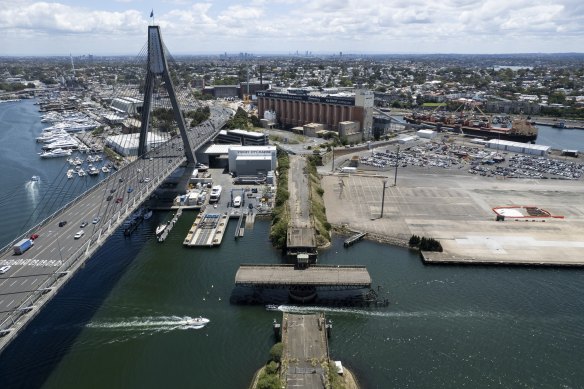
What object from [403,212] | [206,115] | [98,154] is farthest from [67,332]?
[206,115]

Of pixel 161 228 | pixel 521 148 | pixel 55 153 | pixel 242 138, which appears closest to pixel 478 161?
pixel 521 148

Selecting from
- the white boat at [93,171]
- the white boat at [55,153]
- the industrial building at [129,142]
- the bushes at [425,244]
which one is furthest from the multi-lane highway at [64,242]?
the white boat at [55,153]

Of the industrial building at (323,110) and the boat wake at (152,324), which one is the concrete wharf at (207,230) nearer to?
the boat wake at (152,324)

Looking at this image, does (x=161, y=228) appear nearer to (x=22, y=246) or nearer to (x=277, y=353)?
(x=22, y=246)

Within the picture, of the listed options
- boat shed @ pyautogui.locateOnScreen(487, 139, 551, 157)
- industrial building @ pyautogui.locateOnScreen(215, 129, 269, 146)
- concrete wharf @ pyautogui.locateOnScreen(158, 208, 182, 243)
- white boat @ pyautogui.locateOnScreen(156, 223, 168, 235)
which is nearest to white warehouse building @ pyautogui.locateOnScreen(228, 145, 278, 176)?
industrial building @ pyautogui.locateOnScreen(215, 129, 269, 146)

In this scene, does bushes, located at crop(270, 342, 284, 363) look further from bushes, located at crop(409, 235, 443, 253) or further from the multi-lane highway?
bushes, located at crop(409, 235, 443, 253)
